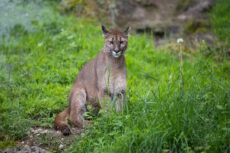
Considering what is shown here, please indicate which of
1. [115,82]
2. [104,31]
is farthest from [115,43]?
[115,82]

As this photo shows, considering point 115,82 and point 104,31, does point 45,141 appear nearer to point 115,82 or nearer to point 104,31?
point 115,82

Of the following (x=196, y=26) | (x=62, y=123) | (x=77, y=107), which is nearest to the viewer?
(x=62, y=123)

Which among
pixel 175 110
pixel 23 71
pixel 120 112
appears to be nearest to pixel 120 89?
pixel 120 112

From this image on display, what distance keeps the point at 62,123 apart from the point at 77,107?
1.52 ft

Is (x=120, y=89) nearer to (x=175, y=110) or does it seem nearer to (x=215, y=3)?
(x=175, y=110)

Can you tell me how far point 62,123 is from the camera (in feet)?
20.0

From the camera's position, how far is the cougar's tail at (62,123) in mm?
5977

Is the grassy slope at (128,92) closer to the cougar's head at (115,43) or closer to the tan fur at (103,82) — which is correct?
the tan fur at (103,82)

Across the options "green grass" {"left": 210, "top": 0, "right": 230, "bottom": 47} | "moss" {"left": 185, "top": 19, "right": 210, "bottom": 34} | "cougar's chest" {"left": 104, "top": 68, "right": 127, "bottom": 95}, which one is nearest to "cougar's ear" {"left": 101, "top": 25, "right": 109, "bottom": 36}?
"cougar's chest" {"left": 104, "top": 68, "right": 127, "bottom": 95}

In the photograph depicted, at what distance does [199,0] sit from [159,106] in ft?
25.5

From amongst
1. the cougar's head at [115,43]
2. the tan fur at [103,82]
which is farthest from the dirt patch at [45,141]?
the cougar's head at [115,43]

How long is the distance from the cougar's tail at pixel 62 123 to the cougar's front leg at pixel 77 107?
0.13 meters

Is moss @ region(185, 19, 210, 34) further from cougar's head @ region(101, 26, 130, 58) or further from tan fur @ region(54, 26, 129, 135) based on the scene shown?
cougar's head @ region(101, 26, 130, 58)

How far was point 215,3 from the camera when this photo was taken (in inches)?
485
